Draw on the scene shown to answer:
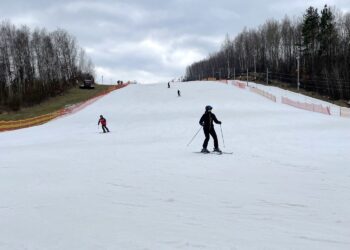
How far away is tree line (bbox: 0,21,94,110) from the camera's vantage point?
69.8 meters

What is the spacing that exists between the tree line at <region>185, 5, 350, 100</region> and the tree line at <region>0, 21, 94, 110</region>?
38312 millimetres

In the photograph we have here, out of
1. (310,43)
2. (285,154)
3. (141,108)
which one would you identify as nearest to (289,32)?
(310,43)

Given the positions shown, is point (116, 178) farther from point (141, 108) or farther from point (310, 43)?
point (310, 43)

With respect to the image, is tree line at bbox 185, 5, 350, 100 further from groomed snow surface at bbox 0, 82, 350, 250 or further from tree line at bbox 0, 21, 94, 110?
groomed snow surface at bbox 0, 82, 350, 250

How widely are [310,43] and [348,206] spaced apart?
84972mm

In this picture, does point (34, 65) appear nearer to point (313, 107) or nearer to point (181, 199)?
point (313, 107)

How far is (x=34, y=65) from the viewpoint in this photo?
85.2 meters

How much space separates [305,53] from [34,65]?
59.0 metres

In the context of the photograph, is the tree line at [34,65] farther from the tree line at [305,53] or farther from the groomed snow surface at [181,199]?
the groomed snow surface at [181,199]

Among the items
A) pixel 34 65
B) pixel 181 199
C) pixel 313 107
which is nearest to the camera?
pixel 181 199

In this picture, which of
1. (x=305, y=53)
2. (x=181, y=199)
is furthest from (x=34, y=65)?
(x=181, y=199)

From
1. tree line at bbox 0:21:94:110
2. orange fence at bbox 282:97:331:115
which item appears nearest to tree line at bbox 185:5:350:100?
orange fence at bbox 282:97:331:115

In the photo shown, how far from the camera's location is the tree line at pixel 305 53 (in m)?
75.5

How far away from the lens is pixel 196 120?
29484mm
